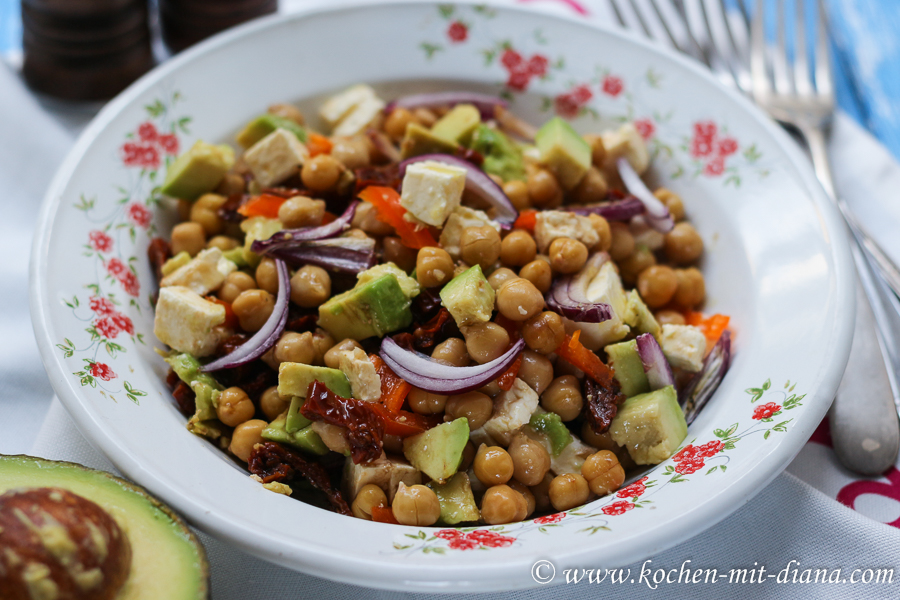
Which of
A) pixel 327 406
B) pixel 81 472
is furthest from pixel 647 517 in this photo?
pixel 81 472

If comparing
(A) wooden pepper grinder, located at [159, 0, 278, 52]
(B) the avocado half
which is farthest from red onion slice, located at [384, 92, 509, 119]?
(B) the avocado half

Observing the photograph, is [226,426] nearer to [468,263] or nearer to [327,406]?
[327,406]

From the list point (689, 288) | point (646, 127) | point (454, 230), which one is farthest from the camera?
point (646, 127)

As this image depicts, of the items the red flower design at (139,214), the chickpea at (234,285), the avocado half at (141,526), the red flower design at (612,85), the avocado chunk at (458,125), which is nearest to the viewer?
the avocado half at (141,526)

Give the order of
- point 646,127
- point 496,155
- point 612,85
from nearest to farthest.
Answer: point 496,155 → point 646,127 → point 612,85

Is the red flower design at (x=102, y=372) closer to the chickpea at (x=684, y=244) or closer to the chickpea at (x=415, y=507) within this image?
the chickpea at (x=415, y=507)

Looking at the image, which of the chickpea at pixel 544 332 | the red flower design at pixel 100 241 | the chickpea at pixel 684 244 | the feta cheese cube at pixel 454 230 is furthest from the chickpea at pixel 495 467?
the red flower design at pixel 100 241

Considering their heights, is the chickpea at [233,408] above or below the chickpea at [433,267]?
below

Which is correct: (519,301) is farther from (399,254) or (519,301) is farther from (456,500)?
(456,500)

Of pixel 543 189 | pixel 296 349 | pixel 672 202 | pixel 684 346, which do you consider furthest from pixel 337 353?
pixel 672 202
